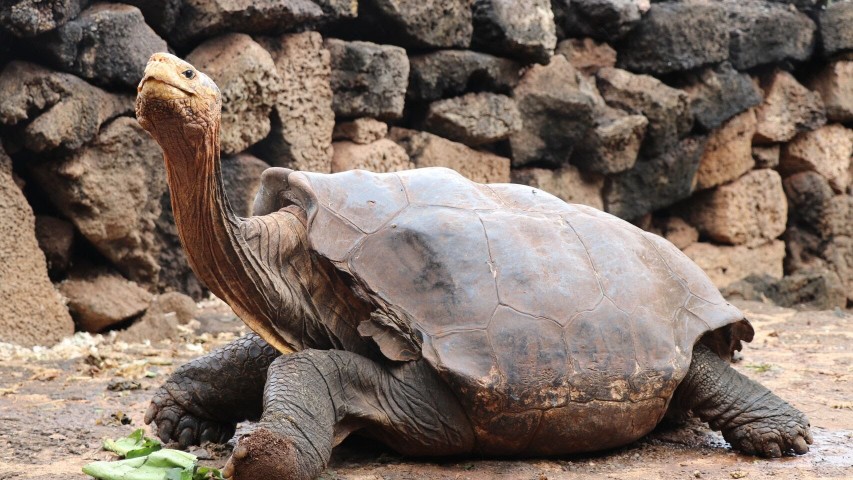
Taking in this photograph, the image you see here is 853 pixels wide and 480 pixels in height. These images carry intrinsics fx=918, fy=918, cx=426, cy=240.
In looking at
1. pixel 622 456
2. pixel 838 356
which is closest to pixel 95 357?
pixel 622 456

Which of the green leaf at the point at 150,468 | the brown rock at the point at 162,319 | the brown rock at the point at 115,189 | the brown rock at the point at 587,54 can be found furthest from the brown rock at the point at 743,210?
the green leaf at the point at 150,468

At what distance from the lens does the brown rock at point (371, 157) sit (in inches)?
234

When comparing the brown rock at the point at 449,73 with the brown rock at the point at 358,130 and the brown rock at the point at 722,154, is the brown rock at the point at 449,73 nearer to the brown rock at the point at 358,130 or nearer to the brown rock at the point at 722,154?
the brown rock at the point at 358,130

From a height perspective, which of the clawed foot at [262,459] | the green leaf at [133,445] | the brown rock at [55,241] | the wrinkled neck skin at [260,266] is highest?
the wrinkled neck skin at [260,266]

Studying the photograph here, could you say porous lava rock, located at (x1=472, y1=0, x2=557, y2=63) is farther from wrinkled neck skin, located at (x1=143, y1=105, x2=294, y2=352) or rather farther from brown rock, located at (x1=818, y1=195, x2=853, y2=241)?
wrinkled neck skin, located at (x1=143, y1=105, x2=294, y2=352)

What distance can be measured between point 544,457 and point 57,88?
3.16m

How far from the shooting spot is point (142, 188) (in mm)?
5098

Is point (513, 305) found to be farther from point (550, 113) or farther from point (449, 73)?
point (550, 113)

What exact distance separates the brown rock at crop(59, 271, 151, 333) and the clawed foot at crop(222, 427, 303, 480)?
297cm

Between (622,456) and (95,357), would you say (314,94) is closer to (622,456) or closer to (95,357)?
(95,357)

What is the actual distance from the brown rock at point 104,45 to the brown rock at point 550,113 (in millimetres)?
2945

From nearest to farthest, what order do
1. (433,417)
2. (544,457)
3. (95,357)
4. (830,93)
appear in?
1. (433,417)
2. (544,457)
3. (95,357)
4. (830,93)

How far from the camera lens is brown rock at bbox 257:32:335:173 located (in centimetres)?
563

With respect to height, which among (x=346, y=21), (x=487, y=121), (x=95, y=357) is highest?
(x=346, y=21)
